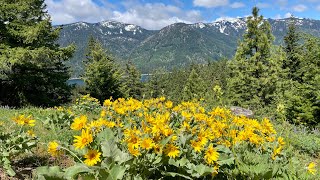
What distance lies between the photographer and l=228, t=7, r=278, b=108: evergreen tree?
81.5ft

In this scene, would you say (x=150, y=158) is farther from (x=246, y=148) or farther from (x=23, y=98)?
(x=23, y=98)

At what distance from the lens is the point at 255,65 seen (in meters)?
25.5

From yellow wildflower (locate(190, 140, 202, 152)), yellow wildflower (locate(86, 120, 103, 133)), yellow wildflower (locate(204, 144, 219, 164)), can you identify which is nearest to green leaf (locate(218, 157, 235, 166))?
yellow wildflower (locate(204, 144, 219, 164))

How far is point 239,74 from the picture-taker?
2594 centimetres

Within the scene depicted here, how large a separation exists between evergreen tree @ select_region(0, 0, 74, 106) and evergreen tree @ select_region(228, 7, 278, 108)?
47.8 ft

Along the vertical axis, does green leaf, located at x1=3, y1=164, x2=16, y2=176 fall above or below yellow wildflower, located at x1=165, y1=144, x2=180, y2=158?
below

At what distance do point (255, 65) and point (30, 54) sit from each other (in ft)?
58.7

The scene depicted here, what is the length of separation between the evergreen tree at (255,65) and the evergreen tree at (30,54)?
14571 millimetres

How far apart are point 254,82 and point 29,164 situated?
23336mm

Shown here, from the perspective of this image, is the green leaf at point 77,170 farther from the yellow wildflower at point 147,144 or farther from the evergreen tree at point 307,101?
the evergreen tree at point 307,101

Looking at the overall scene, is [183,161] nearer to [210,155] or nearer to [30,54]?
[210,155]

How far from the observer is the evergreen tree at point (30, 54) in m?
21.1

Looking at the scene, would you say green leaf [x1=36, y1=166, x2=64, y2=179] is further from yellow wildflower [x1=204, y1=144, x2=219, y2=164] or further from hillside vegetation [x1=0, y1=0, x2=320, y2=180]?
yellow wildflower [x1=204, y1=144, x2=219, y2=164]

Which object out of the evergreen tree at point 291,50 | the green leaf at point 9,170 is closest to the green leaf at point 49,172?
the green leaf at point 9,170
